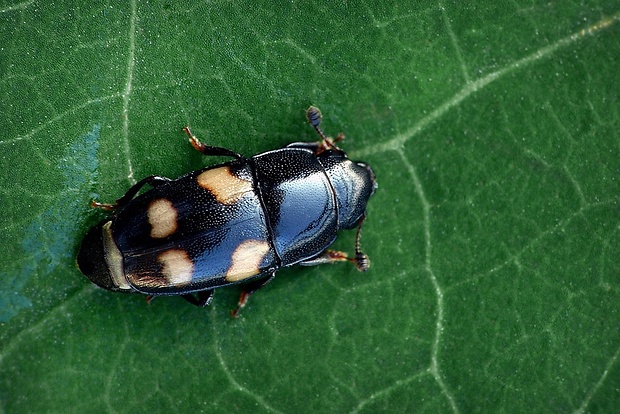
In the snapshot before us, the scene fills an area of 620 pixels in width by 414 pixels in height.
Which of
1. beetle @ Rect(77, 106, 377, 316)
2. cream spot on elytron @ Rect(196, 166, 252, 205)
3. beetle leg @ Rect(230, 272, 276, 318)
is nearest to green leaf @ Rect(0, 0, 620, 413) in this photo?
beetle leg @ Rect(230, 272, 276, 318)

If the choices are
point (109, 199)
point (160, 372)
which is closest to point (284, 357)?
point (160, 372)

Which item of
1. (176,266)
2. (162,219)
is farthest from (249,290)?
(162,219)

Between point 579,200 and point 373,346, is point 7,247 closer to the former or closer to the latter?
point 373,346

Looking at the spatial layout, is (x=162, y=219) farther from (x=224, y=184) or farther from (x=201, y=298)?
(x=201, y=298)

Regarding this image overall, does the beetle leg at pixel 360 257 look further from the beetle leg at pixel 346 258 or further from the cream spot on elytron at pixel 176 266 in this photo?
the cream spot on elytron at pixel 176 266

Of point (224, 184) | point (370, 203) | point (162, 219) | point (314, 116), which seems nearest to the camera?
point (162, 219)

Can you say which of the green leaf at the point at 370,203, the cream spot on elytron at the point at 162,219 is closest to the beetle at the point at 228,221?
the cream spot on elytron at the point at 162,219

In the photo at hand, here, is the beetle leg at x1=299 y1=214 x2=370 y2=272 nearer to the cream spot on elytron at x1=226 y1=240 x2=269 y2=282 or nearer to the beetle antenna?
the cream spot on elytron at x1=226 y1=240 x2=269 y2=282
